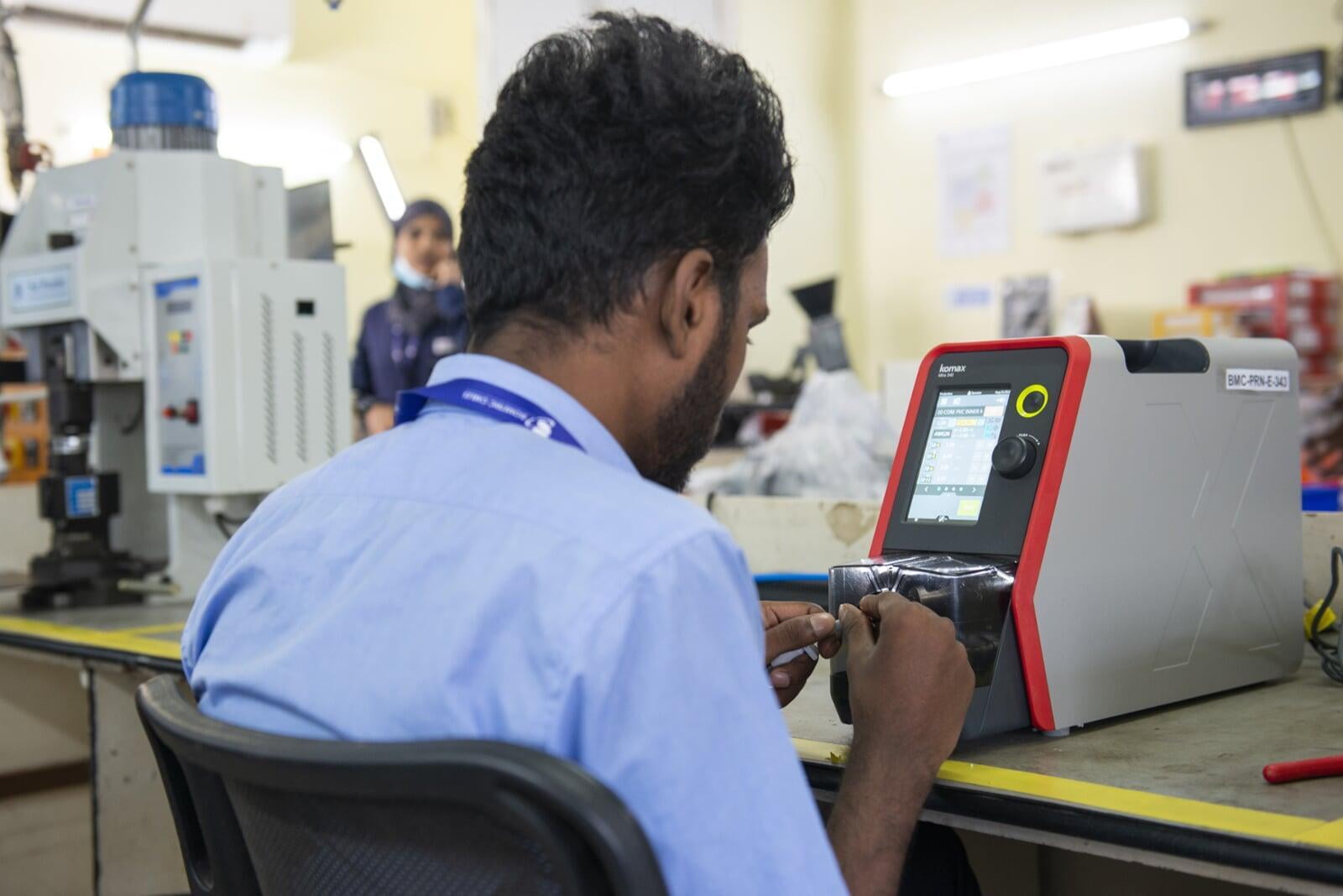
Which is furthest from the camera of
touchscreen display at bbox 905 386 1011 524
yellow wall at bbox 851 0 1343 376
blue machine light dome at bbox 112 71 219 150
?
yellow wall at bbox 851 0 1343 376

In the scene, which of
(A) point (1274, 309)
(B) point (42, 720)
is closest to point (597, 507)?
(B) point (42, 720)

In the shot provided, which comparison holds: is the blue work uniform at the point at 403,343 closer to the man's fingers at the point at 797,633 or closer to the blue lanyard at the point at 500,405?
the man's fingers at the point at 797,633


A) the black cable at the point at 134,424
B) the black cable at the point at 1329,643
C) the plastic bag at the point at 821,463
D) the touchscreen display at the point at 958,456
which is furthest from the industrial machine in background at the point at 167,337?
the black cable at the point at 1329,643

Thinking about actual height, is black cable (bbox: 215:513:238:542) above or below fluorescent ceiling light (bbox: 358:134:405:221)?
below

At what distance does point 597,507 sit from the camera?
26.6 inches

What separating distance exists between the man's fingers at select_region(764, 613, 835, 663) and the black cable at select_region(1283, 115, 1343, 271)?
Answer: 4427 millimetres

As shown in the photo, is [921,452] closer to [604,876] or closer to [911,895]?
[911,895]

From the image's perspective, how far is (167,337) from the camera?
2.14m

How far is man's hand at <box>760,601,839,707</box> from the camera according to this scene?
104 cm

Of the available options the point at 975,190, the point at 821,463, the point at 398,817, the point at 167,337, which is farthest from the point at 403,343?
the point at 398,817

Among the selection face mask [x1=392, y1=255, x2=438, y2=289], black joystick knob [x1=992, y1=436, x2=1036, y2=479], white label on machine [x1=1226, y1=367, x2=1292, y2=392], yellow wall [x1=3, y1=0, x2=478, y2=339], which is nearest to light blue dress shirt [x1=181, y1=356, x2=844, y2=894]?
black joystick knob [x1=992, y1=436, x2=1036, y2=479]

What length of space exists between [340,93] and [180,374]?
4395 millimetres

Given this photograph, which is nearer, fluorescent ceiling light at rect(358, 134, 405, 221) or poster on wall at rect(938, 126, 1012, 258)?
poster on wall at rect(938, 126, 1012, 258)

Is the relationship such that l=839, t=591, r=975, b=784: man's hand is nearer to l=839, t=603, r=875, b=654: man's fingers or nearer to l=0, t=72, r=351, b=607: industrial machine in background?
l=839, t=603, r=875, b=654: man's fingers
